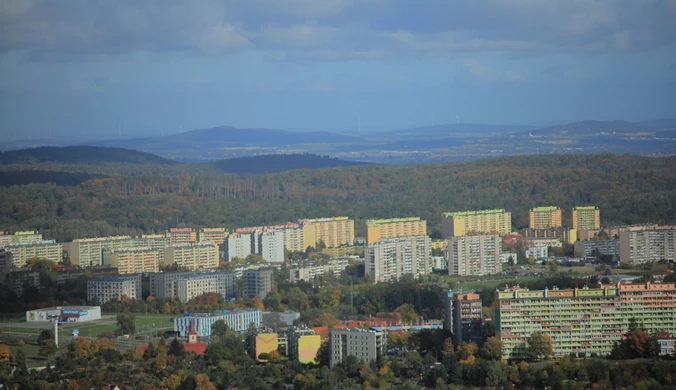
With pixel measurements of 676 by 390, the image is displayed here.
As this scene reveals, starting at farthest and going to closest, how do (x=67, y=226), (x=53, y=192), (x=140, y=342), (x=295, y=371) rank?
(x=53, y=192) < (x=67, y=226) < (x=140, y=342) < (x=295, y=371)

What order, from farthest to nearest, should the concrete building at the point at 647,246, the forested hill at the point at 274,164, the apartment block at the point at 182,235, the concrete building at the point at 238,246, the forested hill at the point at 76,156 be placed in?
the forested hill at the point at 274,164 < the forested hill at the point at 76,156 < the apartment block at the point at 182,235 < the concrete building at the point at 238,246 < the concrete building at the point at 647,246

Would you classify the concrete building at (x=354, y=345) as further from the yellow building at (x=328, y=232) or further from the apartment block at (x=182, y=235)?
the yellow building at (x=328, y=232)

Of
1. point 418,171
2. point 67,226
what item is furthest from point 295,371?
point 418,171

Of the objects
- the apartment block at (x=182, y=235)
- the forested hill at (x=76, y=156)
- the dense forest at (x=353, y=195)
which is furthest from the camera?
the forested hill at (x=76, y=156)

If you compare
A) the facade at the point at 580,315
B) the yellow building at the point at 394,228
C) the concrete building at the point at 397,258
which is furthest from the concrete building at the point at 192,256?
the facade at the point at 580,315

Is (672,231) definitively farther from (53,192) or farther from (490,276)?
(53,192)

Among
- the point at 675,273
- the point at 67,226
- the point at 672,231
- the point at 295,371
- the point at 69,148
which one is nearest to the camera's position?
the point at 295,371
